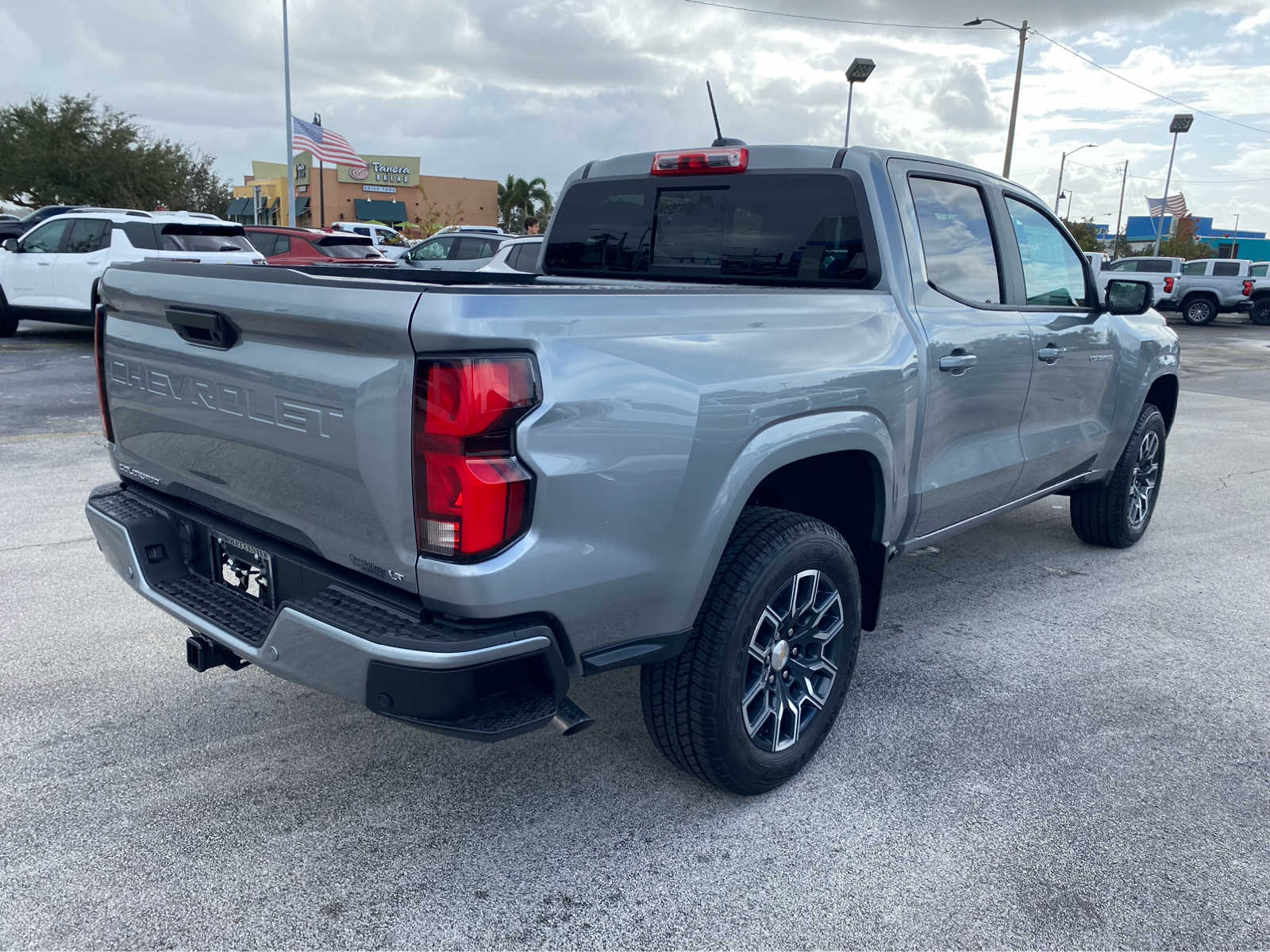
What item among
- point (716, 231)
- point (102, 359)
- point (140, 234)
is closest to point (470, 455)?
point (102, 359)

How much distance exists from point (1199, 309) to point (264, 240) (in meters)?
25.5

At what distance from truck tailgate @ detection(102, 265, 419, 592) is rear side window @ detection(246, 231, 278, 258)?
1360cm

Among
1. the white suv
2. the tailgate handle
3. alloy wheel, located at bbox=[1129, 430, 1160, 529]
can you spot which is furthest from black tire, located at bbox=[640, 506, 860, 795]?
the white suv

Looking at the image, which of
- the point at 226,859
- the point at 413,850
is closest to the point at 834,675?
the point at 413,850

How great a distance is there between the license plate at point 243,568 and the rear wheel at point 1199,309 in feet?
102

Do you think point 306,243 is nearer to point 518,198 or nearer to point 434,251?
point 434,251

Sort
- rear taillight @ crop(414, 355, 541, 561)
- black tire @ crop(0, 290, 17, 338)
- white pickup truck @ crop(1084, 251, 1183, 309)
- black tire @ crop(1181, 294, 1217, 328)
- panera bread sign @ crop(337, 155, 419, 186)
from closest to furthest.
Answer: rear taillight @ crop(414, 355, 541, 561), black tire @ crop(0, 290, 17, 338), white pickup truck @ crop(1084, 251, 1183, 309), black tire @ crop(1181, 294, 1217, 328), panera bread sign @ crop(337, 155, 419, 186)

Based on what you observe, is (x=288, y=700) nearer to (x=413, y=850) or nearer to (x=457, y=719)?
(x=413, y=850)

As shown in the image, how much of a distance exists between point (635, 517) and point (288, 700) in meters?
1.80

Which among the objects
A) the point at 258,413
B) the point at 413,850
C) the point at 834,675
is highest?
the point at 258,413

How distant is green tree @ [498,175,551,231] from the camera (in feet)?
240

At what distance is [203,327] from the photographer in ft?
8.50

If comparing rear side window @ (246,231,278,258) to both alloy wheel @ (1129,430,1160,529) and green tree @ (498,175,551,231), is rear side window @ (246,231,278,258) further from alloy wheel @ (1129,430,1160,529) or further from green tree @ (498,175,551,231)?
green tree @ (498,175,551,231)

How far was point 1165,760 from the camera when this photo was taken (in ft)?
10.9
